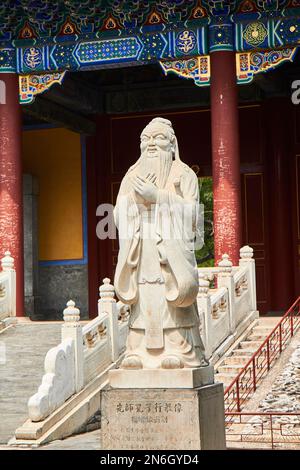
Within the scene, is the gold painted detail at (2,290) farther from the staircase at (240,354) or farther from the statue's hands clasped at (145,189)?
the statue's hands clasped at (145,189)

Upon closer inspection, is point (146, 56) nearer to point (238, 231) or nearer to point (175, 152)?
point (238, 231)

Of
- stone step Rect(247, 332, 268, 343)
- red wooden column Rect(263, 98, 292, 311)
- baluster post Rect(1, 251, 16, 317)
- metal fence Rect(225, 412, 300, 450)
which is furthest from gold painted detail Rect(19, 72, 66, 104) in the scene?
metal fence Rect(225, 412, 300, 450)

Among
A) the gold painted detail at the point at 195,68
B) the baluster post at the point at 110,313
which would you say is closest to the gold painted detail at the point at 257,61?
the gold painted detail at the point at 195,68

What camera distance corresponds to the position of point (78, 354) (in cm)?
1354

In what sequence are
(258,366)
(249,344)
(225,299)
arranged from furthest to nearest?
(225,299)
(249,344)
(258,366)

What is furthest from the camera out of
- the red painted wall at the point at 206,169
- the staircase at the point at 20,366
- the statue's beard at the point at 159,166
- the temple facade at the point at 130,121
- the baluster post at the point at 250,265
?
the red painted wall at the point at 206,169

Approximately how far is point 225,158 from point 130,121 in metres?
6.07

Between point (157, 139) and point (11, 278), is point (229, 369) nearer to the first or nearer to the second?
point (11, 278)

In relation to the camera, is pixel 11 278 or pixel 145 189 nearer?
pixel 145 189

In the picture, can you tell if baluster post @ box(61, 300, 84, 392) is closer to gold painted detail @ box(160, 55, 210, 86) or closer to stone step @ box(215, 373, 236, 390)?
Result: stone step @ box(215, 373, 236, 390)

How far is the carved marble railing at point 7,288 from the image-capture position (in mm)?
17125

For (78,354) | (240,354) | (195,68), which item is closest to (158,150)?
(78,354)
